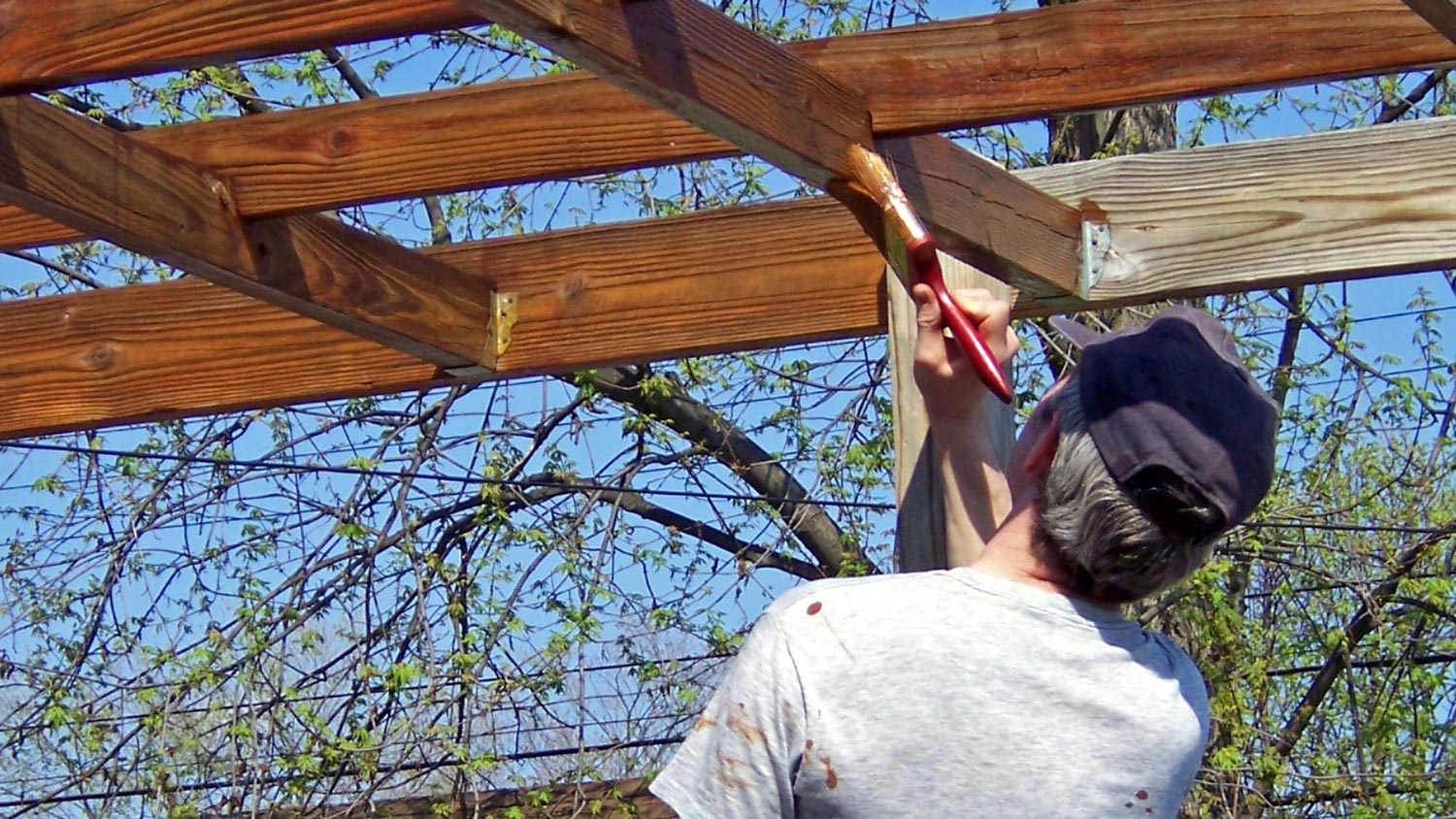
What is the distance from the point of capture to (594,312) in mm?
2916

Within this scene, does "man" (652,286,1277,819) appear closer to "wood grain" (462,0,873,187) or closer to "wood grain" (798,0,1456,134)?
"wood grain" (462,0,873,187)

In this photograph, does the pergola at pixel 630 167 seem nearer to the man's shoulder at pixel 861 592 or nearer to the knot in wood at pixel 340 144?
the knot in wood at pixel 340 144

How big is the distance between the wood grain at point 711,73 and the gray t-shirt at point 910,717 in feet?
1.99

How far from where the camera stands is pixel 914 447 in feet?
8.21

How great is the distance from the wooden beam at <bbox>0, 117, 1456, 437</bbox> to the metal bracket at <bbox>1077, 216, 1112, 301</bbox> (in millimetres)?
15

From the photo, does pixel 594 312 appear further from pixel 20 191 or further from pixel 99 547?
pixel 99 547

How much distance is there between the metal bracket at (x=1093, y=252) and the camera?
271cm

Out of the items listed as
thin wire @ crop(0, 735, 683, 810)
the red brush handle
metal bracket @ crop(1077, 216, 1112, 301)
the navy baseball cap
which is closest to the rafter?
metal bracket @ crop(1077, 216, 1112, 301)

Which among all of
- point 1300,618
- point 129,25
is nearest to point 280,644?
point 1300,618

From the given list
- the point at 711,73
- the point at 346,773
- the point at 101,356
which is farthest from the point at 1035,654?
the point at 346,773

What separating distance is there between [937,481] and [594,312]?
0.71 metres

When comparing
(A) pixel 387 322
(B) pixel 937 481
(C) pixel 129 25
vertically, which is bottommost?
(B) pixel 937 481

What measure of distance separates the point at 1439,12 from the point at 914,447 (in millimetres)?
857

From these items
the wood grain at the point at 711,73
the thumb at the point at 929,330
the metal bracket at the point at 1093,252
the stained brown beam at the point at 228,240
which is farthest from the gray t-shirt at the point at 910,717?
the stained brown beam at the point at 228,240
